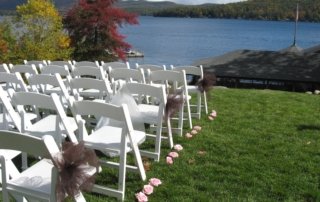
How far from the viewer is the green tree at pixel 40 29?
15109mm

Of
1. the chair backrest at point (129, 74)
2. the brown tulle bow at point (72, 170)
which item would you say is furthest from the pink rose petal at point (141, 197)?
the chair backrest at point (129, 74)

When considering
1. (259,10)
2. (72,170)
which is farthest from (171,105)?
(259,10)

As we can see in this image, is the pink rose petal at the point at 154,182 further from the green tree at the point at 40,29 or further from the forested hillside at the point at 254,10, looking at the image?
the forested hillside at the point at 254,10

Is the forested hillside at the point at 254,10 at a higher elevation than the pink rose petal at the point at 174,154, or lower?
lower

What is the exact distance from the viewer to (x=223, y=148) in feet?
19.1

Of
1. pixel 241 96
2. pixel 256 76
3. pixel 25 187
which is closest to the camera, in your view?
pixel 25 187

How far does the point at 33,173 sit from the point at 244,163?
2.64m

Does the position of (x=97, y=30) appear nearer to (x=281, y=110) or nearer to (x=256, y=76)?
(x=256, y=76)

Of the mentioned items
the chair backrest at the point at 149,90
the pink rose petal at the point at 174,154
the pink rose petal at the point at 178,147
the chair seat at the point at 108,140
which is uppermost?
the chair backrest at the point at 149,90

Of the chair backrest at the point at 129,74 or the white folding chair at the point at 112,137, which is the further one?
the chair backrest at the point at 129,74

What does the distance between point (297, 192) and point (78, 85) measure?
9.32ft

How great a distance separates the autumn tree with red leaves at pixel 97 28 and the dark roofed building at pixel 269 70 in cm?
413

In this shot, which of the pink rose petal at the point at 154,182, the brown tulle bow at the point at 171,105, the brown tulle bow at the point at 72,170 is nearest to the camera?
the brown tulle bow at the point at 72,170

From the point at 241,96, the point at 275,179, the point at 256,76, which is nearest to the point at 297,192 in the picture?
the point at 275,179
